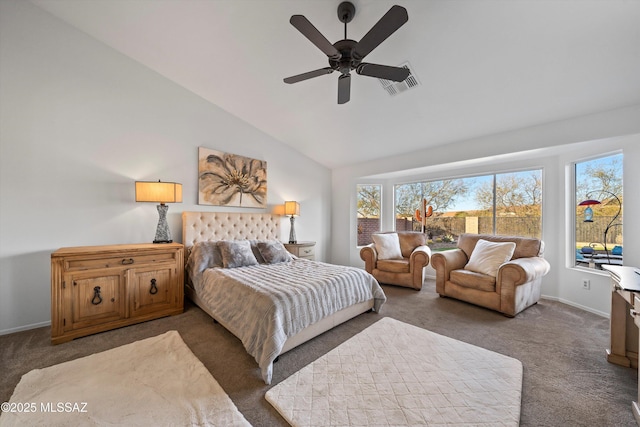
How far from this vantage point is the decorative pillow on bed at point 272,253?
11.4 feet

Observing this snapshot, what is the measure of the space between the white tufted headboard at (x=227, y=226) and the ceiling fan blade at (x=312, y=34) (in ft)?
9.26

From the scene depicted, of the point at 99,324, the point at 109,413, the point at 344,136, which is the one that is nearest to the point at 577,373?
the point at 109,413

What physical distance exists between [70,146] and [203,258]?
1.96 metres

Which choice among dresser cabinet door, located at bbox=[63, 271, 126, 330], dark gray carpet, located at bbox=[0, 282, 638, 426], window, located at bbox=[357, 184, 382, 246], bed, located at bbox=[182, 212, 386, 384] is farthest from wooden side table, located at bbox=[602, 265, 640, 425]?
dresser cabinet door, located at bbox=[63, 271, 126, 330]

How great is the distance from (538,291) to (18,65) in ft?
22.4

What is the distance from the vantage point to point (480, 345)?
2301 mm

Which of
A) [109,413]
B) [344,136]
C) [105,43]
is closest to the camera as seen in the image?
[109,413]

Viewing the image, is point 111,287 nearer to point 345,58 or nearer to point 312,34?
point 312,34

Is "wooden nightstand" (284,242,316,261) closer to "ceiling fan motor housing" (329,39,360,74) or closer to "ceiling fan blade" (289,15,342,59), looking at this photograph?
"ceiling fan motor housing" (329,39,360,74)

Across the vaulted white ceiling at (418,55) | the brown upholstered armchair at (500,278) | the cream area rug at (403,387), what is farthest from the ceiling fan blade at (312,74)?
the brown upholstered armchair at (500,278)

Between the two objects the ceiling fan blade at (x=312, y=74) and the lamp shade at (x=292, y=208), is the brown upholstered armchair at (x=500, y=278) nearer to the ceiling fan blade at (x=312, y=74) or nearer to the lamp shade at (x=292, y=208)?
the lamp shade at (x=292, y=208)

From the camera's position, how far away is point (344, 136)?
14.2 ft

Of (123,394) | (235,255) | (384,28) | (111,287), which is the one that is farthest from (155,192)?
(384,28)

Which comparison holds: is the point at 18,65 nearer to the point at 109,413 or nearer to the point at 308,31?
the point at 308,31
